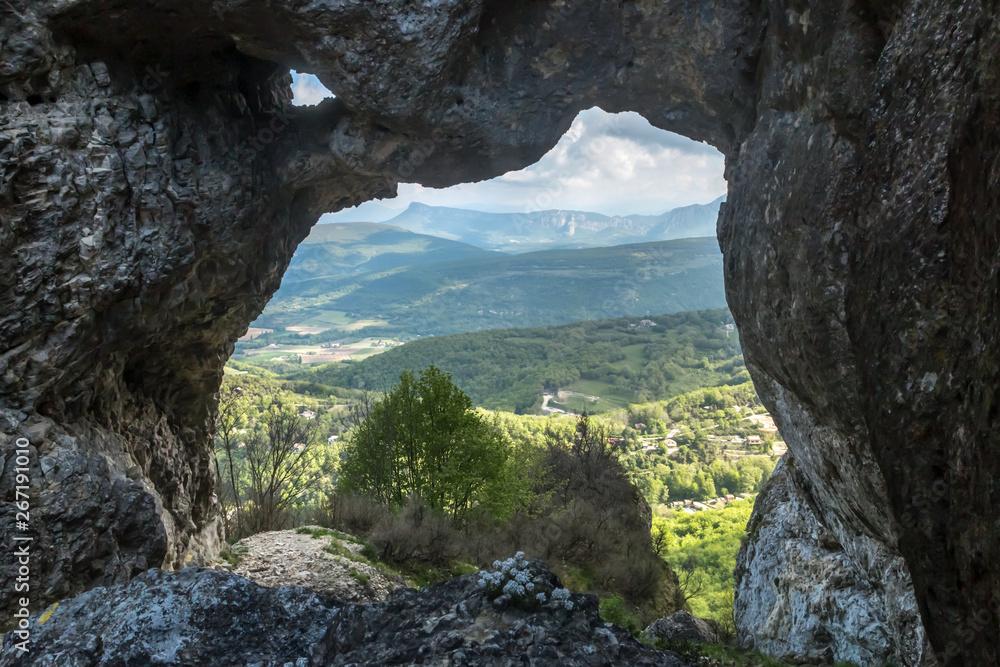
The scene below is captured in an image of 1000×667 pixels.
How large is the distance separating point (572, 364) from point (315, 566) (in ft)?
428

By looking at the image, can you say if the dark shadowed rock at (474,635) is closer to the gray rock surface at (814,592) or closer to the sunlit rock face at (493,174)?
the sunlit rock face at (493,174)

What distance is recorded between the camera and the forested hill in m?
127

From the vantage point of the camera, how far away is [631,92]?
40.2 ft

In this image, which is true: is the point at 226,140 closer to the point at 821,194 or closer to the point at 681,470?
the point at 821,194

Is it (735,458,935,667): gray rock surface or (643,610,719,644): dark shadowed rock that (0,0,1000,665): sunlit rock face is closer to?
(735,458,935,667): gray rock surface

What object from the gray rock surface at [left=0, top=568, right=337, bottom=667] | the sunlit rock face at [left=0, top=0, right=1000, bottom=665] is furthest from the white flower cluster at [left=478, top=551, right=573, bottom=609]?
the sunlit rock face at [left=0, top=0, right=1000, bottom=665]

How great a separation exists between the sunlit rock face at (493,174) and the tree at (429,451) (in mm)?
9698

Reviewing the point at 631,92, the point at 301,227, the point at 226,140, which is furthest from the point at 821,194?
the point at 301,227

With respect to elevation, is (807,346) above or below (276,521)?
above

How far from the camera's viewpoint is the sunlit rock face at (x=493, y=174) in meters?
4.67

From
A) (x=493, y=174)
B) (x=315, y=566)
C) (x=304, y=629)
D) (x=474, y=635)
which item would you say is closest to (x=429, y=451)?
(x=315, y=566)

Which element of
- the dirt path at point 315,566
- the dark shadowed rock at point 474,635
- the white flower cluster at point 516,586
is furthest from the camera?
the dirt path at point 315,566

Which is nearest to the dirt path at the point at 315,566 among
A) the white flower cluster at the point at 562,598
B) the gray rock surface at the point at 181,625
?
the gray rock surface at the point at 181,625

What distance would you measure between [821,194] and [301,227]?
1109cm
